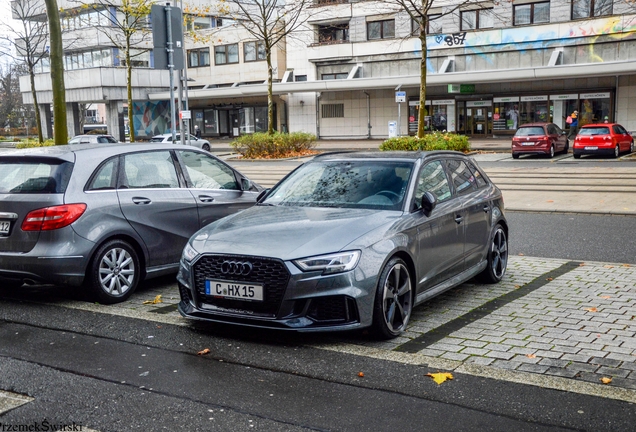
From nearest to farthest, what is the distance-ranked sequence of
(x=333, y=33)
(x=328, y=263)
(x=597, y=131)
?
(x=328, y=263) < (x=597, y=131) < (x=333, y=33)

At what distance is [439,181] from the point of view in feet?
22.6

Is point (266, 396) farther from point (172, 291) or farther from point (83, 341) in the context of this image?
point (172, 291)

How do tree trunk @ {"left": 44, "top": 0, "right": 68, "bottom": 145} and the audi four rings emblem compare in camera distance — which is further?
tree trunk @ {"left": 44, "top": 0, "right": 68, "bottom": 145}

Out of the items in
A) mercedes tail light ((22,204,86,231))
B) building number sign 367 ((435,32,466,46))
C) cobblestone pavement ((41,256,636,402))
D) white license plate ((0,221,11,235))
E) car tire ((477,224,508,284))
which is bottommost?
cobblestone pavement ((41,256,636,402))

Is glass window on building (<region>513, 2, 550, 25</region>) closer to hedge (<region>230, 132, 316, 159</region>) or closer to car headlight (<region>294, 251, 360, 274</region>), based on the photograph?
hedge (<region>230, 132, 316, 159</region>)

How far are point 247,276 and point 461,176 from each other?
292 centimetres

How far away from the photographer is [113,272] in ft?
23.0

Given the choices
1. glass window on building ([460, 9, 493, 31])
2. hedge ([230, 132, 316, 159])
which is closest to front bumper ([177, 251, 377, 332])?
hedge ([230, 132, 316, 159])

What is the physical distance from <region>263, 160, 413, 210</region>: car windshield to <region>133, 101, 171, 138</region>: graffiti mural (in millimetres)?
56599

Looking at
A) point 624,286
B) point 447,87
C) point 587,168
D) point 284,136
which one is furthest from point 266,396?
point 447,87

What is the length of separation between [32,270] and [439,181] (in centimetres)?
386

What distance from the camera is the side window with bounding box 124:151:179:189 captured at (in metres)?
7.44

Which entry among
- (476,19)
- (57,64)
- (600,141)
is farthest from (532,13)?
(57,64)

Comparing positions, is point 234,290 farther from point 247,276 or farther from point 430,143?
point 430,143
